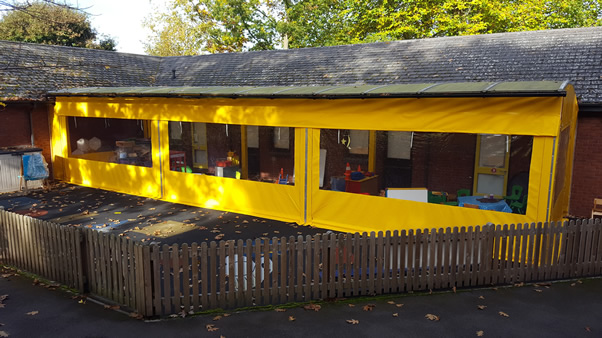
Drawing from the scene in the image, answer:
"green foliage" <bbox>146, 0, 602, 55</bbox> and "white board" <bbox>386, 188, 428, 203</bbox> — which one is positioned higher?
"green foliage" <bbox>146, 0, 602, 55</bbox>

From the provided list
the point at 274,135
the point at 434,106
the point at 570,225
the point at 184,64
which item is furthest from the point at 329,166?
the point at 184,64

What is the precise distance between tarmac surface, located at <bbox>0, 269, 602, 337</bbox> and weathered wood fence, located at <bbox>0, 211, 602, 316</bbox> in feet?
0.85

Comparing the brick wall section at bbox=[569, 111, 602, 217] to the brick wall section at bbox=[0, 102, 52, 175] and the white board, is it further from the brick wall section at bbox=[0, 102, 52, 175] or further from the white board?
the brick wall section at bbox=[0, 102, 52, 175]

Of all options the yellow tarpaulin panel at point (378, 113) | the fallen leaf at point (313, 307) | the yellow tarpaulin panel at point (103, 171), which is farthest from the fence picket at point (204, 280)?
the yellow tarpaulin panel at point (103, 171)

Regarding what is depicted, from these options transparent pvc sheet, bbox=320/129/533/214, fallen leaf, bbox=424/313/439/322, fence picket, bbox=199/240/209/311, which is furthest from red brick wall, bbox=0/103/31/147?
fallen leaf, bbox=424/313/439/322

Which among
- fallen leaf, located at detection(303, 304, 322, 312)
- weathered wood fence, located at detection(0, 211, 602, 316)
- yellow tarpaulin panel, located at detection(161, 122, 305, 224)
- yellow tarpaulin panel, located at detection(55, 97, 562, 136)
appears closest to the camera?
weathered wood fence, located at detection(0, 211, 602, 316)

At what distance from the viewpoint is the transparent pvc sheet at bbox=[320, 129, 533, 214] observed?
1239 cm

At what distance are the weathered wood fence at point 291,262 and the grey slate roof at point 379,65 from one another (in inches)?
232

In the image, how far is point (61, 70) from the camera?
59.8ft

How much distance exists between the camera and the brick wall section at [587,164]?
467 inches

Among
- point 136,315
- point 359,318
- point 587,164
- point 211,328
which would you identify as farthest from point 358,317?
point 587,164

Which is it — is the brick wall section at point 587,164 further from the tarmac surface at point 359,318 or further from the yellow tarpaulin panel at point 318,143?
the tarmac surface at point 359,318

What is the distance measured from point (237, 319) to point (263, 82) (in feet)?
42.5

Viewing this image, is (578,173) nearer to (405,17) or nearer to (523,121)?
(523,121)
